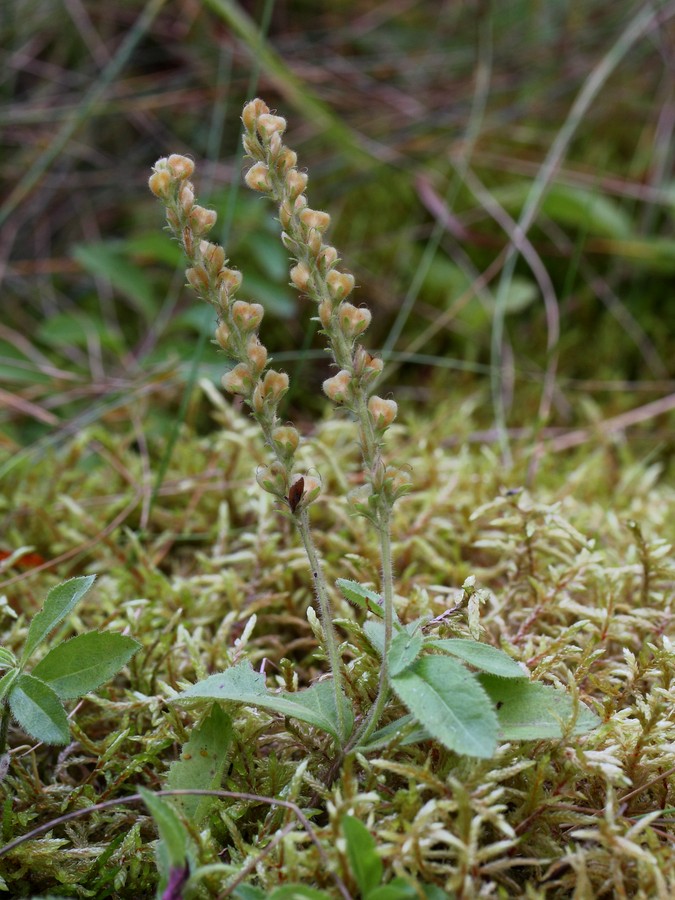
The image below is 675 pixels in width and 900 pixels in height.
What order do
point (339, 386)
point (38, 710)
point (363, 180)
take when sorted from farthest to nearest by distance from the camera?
point (363, 180) → point (38, 710) → point (339, 386)

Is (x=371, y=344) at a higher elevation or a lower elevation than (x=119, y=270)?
lower

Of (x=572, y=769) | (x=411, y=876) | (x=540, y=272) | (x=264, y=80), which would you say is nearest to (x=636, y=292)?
(x=540, y=272)

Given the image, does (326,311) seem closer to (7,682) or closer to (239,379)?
(239,379)

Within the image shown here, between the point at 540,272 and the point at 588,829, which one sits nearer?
the point at 588,829

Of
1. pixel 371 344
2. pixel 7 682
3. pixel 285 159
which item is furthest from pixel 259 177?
pixel 371 344

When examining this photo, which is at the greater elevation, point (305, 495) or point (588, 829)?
point (305, 495)

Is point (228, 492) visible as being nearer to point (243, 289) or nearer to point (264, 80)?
point (243, 289)

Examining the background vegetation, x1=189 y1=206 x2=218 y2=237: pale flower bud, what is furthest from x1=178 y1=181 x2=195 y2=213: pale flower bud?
the background vegetation

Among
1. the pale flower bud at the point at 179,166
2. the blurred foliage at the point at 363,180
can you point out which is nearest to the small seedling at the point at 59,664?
the pale flower bud at the point at 179,166
